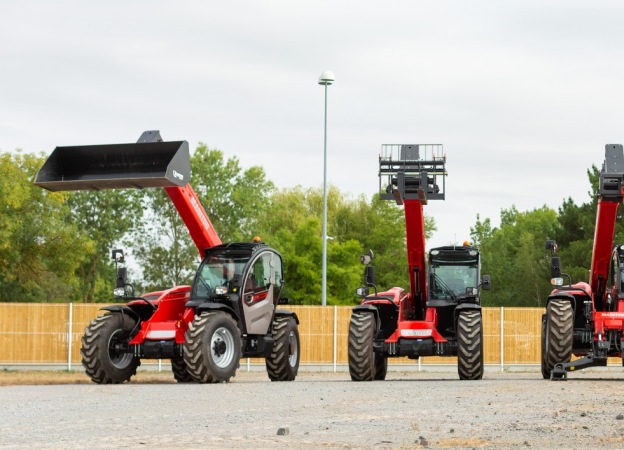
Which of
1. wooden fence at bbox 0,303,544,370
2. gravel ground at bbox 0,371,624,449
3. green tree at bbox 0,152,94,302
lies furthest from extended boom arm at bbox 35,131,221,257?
green tree at bbox 0,152,94,302

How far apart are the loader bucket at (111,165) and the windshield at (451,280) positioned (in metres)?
6.56

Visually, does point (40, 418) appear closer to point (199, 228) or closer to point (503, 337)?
point (199, 228)

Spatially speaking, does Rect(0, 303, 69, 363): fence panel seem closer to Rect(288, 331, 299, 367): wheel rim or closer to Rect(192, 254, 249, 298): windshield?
Rect(288, 331, 299, 367): wheel rim

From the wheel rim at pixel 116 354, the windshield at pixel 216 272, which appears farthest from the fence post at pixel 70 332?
the windshield at pixel 216 272

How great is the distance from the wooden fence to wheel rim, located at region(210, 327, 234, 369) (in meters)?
14.4

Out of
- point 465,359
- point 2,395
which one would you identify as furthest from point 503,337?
point 2,395

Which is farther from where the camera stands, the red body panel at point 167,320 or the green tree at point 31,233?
the green tree at point 31,233

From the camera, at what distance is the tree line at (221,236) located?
4731cm

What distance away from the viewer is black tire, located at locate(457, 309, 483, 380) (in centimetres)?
2364

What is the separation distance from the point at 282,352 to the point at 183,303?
241 cm

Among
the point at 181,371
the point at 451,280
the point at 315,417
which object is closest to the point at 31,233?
the point at 181,371

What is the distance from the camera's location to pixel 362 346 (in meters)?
24.0

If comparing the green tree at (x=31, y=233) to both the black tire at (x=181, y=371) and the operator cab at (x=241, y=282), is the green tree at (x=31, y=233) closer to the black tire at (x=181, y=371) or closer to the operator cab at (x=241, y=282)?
the black tire at (x=181, y=371)

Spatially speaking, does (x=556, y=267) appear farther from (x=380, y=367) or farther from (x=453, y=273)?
(x=380, y=367)
